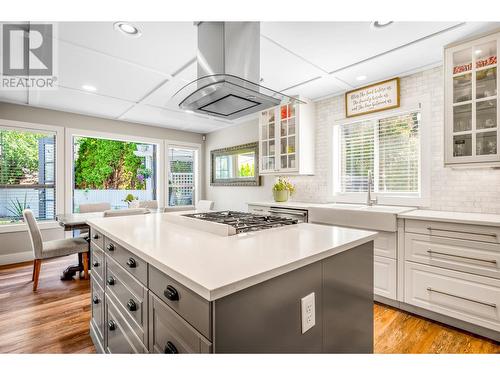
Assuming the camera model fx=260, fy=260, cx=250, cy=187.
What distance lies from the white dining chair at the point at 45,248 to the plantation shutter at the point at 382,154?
3490mm

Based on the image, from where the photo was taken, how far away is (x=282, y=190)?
12.8ft

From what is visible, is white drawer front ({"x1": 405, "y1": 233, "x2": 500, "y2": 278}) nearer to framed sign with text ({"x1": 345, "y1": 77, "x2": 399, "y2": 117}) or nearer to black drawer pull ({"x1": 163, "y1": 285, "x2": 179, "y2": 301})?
framed sign with text ({"x1": 345, "y1": 77, "x2": 399, "y2": 117})

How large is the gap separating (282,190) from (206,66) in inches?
92.7

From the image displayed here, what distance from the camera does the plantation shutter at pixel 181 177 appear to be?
5.61 m

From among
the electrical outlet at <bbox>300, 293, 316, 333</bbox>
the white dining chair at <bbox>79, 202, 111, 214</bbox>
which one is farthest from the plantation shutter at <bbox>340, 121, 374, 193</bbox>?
the white dining chair at <bbox>79, 202, 111, 214</bbox>

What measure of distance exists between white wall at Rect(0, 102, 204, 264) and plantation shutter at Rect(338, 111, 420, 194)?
12.5 ft

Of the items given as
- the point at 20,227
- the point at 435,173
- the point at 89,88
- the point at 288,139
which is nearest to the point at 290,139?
the point at 288,139

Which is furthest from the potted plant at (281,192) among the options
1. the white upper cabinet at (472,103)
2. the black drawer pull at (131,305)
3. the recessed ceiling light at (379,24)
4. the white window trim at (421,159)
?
the black drawer pull at (131,305)

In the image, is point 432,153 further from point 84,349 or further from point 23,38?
point 23,38

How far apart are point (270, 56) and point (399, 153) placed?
73.7 inches

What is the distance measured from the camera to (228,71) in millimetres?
1778

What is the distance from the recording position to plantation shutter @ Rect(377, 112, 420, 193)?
292 cm

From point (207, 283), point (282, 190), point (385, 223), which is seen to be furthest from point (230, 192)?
point (207, 283)
